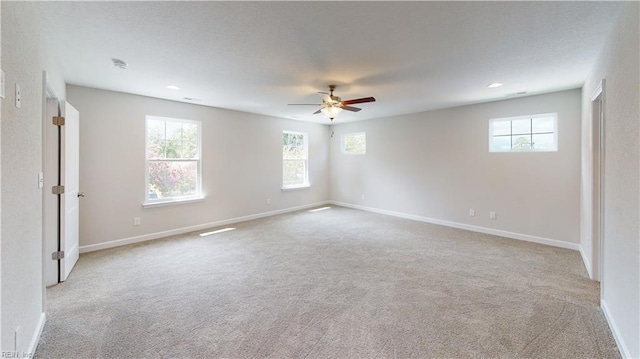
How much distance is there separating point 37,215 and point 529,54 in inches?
182

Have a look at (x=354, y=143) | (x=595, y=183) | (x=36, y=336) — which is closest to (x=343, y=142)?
(x=354, y=143)

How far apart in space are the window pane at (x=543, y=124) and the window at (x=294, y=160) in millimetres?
4881

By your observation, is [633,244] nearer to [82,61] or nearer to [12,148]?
[12,148]

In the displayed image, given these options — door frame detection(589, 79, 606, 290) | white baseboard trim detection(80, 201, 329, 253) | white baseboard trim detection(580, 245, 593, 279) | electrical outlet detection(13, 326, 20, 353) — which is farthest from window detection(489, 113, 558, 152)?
electrical outlet detection(13, 326, 20, 353)

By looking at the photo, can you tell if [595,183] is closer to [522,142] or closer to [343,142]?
[522,142]

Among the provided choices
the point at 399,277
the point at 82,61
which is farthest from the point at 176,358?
the point at 82,61

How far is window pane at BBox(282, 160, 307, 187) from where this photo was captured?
693 cm

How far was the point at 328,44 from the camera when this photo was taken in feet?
8.23

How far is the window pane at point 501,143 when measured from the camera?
4746 millimetres

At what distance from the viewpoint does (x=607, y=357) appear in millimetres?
1829

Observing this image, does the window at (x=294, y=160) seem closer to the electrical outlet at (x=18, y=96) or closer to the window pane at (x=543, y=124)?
the window pane at (x=543, y=124)

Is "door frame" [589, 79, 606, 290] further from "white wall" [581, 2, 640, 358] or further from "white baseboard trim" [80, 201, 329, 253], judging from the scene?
"white baseboard trim" [80, 201, 329, 253]

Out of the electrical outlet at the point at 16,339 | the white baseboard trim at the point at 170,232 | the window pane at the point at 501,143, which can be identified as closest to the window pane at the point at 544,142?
the window pane at the point at 501,143

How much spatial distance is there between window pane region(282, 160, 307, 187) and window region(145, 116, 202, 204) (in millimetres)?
2249
